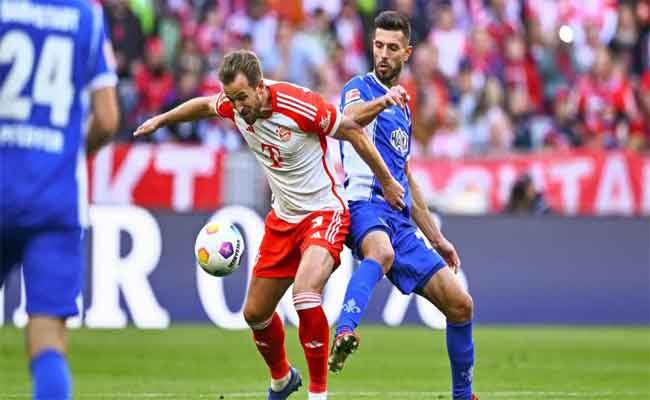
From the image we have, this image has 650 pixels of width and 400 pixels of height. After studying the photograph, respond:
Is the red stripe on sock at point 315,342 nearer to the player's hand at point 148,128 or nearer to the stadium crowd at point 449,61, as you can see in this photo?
the player's hand at point 148,128

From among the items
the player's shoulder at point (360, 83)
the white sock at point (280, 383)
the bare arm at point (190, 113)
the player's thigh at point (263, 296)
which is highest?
the player's shoulder at point (360, 83)

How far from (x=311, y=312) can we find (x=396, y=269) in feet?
2.51

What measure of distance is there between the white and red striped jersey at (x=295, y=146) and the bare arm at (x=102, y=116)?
248cm

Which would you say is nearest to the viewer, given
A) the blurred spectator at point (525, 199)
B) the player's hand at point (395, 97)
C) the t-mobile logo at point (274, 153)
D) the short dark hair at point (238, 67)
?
the short dark hair at point (238, 67)

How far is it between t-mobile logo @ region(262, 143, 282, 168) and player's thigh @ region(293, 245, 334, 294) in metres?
0.56

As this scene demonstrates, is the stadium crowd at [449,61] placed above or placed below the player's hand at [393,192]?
below

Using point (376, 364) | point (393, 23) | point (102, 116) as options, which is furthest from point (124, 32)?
point (102, 116)

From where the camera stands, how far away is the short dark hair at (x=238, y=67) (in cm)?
805

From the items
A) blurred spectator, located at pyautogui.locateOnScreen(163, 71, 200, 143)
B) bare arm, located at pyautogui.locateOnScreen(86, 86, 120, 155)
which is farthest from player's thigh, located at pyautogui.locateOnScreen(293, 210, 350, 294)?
blurred spectator, located at pyautogui.locateOnScreen(163, 71, 200, 143)

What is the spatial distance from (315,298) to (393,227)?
90cm

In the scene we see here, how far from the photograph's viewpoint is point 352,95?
8992mm

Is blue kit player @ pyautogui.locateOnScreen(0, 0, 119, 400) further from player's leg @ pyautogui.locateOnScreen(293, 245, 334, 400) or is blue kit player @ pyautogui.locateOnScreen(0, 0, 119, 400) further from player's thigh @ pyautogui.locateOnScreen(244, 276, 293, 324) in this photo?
player's thigh @ pyautogui.locateOnScreen(244, 276, 293, 324)

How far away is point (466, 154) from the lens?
19.8 metres

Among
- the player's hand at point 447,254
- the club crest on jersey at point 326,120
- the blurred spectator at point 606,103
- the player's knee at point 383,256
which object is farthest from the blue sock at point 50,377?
the blurred spectator at point 606,103
